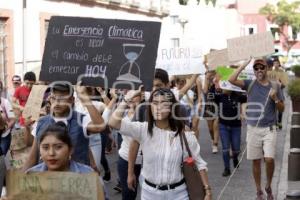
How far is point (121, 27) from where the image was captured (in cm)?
546

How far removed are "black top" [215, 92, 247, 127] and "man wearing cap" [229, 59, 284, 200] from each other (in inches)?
80.3

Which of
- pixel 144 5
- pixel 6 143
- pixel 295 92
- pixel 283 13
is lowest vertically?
pixel 6 143

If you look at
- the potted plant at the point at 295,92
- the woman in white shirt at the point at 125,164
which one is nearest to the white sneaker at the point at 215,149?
the potted plant at the point at 295,92

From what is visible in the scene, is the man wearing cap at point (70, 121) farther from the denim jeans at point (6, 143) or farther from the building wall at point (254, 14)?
the building wall at point (254, 14)

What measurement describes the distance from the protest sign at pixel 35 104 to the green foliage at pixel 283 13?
71.2 meters

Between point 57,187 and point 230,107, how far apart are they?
280 inches

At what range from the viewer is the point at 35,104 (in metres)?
6.93

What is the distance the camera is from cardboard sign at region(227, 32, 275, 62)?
8.78 metres

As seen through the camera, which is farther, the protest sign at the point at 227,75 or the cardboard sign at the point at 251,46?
the protest sign at the point at 227,75

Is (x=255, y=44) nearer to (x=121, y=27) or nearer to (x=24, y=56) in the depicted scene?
(x=121, y=27)

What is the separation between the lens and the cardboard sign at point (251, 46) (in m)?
8.78

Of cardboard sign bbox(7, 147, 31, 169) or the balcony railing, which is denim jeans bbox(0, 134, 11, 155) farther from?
the balcony railing

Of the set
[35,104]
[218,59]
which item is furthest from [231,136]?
[35,104]

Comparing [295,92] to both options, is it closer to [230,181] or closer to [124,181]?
[230,181]
